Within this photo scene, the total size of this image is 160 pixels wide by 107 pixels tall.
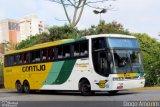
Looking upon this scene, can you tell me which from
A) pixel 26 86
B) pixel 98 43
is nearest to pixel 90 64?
pixel 98 43

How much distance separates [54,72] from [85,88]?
11.5ft

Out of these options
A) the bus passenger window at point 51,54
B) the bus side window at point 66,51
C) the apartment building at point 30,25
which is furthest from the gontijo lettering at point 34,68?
the apartment building at point 30,25

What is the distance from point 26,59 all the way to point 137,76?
9.90 metres

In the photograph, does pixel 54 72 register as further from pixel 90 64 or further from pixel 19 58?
pixel 19 58

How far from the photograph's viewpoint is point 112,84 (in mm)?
22000

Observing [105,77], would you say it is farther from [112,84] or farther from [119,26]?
[119,26]

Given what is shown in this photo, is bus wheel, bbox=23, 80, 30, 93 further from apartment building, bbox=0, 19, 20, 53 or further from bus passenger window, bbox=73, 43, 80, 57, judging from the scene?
apartment building, bbox=0, 19, 20, 53

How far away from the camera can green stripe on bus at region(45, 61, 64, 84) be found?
26.1m

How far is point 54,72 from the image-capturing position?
26844 mm

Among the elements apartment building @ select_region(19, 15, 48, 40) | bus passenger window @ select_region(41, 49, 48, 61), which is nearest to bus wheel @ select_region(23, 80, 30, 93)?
bus passenger window @ select_region(41, 49, 48, 61)

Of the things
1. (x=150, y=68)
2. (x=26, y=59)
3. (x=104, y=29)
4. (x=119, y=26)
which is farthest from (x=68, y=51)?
(x=119, y=26)

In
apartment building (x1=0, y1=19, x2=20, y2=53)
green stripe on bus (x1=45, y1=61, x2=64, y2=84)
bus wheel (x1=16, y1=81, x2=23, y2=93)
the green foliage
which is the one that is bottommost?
bus wheel (x1=16, y1=81, x2=23, y2=93)

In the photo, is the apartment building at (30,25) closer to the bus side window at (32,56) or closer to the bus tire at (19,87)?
the bus tire at (19,87)

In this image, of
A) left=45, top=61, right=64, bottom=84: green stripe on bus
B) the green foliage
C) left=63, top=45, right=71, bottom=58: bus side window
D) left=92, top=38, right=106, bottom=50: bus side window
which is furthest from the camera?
the green foliage
